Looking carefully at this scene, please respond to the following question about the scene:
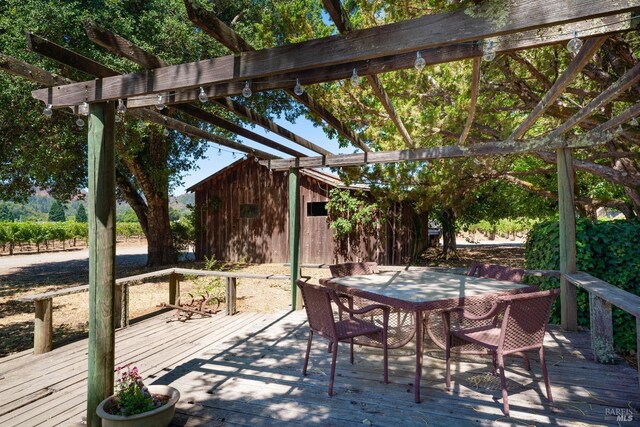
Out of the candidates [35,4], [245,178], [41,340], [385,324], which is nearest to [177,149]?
[245,178]

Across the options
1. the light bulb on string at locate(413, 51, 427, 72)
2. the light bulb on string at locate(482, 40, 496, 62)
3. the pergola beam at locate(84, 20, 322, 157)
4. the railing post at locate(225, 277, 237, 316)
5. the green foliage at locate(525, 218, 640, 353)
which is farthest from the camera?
the railing post at locate(225, 277, 237, 316)

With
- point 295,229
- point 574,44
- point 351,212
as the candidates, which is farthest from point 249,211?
point 574,44

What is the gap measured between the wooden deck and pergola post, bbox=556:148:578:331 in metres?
0.41

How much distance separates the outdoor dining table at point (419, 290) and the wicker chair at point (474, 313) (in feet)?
0.56

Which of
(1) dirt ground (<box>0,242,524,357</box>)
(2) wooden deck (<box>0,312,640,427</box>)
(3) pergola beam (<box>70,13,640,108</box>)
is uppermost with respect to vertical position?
(3) pergola beam (<box>70,13,640,108</box>)

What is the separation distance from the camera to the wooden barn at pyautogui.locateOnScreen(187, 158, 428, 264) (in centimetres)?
1337

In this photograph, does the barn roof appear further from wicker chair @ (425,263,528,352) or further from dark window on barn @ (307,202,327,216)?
wicker chair @ (425,263,528,352)

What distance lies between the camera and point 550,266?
534 centimetres

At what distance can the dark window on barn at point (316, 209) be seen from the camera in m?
14.2

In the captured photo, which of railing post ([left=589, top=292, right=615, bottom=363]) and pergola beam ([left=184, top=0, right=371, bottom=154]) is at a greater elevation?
pergola beam ([left=184, top=0, right=371, bottom=154])

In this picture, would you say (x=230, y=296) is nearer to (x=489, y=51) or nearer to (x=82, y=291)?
(x=82, y=291)

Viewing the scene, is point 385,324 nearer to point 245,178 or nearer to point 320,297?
point 320,297

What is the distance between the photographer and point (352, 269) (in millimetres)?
5281

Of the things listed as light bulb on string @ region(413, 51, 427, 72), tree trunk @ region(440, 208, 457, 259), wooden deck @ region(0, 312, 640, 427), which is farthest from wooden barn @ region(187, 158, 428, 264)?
light bulb on string @ region(413, 51, 427, 72)
